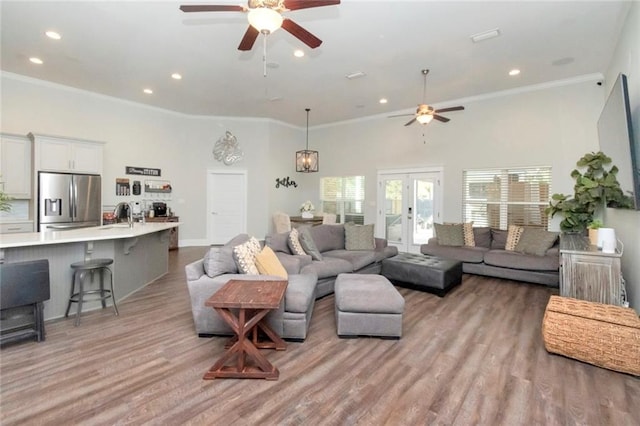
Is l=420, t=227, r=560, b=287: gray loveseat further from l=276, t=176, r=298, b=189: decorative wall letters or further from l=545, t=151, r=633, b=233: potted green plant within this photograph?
l=276, t=176, r=298, b=189: decorative wall letters

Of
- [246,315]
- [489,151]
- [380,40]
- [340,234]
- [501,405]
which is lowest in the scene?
[501,405]

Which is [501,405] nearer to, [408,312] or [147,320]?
[408,312]

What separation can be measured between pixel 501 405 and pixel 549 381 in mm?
589

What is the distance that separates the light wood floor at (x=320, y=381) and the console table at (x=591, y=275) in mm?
631

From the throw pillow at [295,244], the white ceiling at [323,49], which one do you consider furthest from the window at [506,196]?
the throw pillow at [295,244]

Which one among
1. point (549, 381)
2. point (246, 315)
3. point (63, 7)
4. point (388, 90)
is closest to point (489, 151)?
point (388, 90)

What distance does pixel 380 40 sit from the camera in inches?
166

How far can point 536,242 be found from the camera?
5.14 meters

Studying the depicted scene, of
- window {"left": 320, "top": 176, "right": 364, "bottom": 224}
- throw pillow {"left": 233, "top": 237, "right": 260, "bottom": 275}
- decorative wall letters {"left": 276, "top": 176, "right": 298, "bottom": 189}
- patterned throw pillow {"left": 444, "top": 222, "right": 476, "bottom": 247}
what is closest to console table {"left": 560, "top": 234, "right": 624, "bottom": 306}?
patterned throw pillow {"left": 444, "top": 222, "right": 476, "bottom": 247}

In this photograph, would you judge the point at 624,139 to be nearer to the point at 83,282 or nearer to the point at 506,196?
the point at 506,196

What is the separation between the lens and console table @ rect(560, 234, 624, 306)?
3.01 m

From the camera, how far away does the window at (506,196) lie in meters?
5.92

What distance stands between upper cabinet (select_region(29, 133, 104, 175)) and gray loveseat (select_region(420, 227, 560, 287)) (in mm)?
6896

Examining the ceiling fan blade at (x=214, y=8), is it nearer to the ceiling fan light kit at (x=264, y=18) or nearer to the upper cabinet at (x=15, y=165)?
the ceiling fan light kit at (x=264, y=18)
